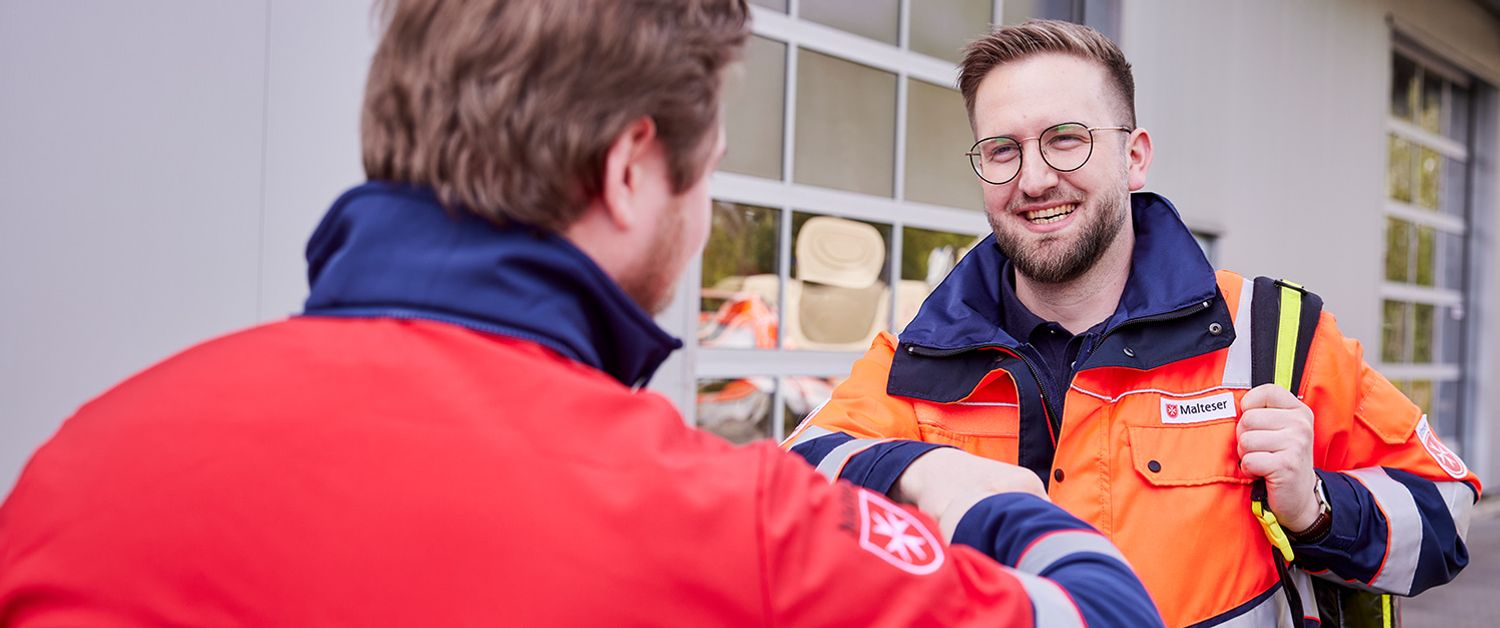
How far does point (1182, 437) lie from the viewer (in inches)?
71.3

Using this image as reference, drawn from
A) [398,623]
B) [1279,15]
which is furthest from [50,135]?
[1279,15]

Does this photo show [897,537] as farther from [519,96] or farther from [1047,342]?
[1047,342]

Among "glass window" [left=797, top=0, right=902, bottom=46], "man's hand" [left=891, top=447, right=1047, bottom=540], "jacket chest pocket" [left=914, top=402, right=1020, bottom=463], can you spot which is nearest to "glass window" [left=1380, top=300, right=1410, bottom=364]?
"glass window" [left=797, top=0, right=902, bottom=46]

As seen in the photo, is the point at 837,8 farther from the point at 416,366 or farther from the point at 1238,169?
the point at 416,366

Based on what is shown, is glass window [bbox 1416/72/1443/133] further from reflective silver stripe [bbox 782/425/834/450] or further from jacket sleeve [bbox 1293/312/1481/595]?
reflective silver stripe [bbox 782/425/834/450]

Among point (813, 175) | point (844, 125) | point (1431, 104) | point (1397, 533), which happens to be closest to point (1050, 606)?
point (1397, 533)

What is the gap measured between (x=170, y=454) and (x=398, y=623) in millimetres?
211

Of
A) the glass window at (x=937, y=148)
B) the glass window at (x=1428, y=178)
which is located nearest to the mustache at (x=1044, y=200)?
the glass window at (x=937, y=148)

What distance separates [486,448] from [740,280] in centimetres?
404

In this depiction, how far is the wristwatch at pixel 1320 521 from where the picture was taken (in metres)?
1.74

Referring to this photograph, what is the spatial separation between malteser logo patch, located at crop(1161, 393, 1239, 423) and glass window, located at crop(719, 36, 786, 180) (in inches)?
122

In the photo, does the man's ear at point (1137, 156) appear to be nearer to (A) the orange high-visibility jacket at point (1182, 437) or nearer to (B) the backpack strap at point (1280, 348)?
(A) the orange high-visibility jacket at point (1182, 437)

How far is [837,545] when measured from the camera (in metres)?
0.91

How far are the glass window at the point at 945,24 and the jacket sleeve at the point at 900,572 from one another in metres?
4.90
